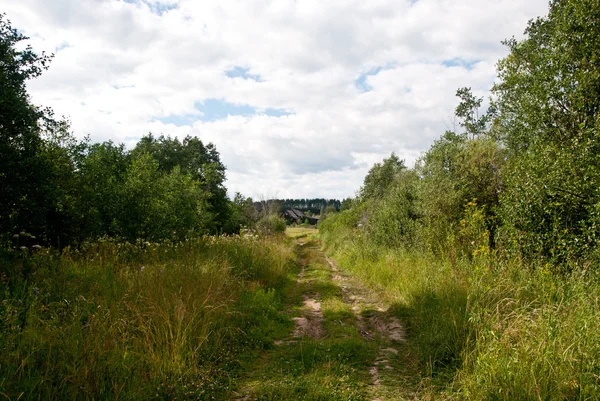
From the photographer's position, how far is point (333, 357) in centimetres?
488

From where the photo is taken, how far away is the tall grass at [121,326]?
10.5 feet

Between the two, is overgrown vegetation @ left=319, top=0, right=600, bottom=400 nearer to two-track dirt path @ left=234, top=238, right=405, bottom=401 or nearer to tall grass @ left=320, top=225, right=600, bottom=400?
tall grass @ left=320, top=225, right=600, bottom=400

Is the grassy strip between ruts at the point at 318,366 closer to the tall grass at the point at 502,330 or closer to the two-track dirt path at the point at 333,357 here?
the two-track dirt path at the point at 333,357

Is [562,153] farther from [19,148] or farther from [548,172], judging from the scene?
[19,148]

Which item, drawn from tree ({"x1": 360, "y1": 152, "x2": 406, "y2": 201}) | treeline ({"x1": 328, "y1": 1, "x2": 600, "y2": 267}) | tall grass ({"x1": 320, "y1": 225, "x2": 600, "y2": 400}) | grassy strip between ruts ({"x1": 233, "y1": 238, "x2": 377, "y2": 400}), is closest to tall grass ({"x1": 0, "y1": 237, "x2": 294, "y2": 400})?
grassy strip between ruts ({"x1": 233, "y1": 238, "x2": 377, "y2": 400})

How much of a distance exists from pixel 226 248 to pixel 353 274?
507 cm

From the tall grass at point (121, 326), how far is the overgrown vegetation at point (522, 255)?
9.46 feet

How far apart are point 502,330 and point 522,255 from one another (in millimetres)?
3858

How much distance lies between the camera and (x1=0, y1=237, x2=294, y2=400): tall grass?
3.20m

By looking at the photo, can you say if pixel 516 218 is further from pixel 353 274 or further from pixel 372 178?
pixel 372 178

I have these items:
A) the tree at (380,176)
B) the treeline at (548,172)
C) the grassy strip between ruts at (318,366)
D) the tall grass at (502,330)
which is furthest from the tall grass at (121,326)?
the tree at (380,176)

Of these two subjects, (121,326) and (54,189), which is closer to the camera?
(121,326)

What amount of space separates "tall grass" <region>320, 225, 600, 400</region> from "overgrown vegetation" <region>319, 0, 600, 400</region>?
0.06ft

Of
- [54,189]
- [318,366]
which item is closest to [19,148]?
[54,189]
